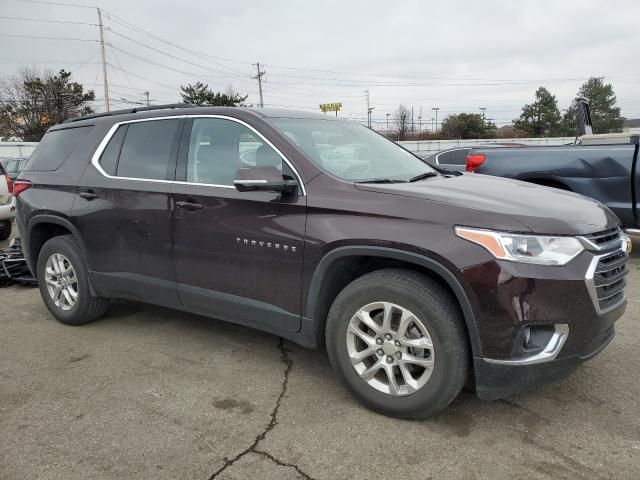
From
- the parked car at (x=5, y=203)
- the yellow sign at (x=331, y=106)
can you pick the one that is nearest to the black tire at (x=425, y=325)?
the parked car at (x=5, y=203)

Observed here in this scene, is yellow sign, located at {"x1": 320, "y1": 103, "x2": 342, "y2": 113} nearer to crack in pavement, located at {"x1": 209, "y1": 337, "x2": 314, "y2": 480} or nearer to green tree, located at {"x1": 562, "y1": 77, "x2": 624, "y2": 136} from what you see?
green tree, located at {"x1": 562, "y1": 77, "x2": 624, "y2": 136}

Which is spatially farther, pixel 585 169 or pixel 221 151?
pixel 585 169

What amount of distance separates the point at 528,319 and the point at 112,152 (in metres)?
3.32

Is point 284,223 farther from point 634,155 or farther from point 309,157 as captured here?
point 634,155

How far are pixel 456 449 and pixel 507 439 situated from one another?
295 mm

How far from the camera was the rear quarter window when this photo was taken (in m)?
4.55

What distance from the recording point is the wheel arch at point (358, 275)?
8.66 ft

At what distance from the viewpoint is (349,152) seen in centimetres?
365

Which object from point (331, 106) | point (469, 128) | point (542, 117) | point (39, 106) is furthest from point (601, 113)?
point (39, 106)

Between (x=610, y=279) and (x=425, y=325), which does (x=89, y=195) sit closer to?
(x=425, y=325)

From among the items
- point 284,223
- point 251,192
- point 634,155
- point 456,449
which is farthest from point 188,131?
point 634,155

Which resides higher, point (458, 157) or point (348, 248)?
point (458, 157)

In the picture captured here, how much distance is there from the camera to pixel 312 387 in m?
3.38

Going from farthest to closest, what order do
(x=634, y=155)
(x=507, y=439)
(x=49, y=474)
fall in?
(x=634, y=155)
(x=507, y=439)
(x=49, y=474)
